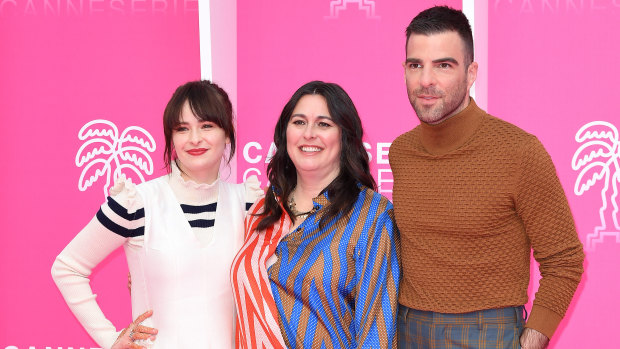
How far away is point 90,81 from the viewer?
3129mm

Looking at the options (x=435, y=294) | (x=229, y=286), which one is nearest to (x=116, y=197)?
(x=229, y=286)

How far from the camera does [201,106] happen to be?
1972mm

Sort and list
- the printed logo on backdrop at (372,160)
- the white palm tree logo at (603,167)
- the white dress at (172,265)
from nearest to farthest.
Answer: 1. the white dress at (172,265)
2. the white palm tree logo at (603,167)
3. the printed logo on backdrop at (372,160)

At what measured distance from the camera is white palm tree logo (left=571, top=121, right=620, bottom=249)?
107 inches

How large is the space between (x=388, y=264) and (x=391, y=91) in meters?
1.24

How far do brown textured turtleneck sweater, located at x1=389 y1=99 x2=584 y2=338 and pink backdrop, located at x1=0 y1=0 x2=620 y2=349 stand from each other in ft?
3.52

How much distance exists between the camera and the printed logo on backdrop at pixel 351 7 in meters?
2.89

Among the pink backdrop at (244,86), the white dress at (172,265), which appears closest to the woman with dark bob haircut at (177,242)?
the white dress at (172,265)

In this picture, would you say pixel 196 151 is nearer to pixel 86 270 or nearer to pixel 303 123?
pixel 303 123

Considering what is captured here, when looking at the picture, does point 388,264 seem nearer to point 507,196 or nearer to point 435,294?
point 435,294

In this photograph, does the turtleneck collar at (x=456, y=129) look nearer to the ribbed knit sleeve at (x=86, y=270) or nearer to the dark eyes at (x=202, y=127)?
the dark eyes at (x=202, y=127)

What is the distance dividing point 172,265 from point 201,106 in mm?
488

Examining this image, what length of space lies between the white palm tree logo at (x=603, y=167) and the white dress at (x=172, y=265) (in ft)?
5.16

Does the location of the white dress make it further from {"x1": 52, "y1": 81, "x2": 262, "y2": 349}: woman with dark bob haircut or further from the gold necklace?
the gold necklace
